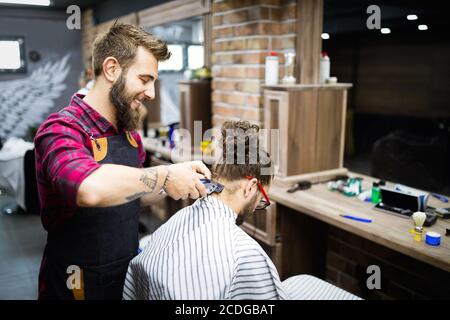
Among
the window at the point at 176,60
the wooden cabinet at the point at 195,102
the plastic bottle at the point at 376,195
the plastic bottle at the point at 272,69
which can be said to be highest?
the window at the point at 176,60

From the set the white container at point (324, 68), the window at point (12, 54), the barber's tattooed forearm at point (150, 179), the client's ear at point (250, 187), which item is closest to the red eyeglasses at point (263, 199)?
the client's ear at point (250, 187)

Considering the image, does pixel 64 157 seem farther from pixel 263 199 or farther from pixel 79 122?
pixel 263 199

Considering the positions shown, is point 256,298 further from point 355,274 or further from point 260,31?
point 260,31

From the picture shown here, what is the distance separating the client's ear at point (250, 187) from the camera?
1481mm

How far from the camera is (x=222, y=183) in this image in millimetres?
1494

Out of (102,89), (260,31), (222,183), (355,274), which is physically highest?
(260,31)

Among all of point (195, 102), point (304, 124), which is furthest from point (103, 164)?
point (195, 102)

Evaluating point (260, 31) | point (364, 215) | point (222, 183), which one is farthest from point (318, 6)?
point (222, 183)

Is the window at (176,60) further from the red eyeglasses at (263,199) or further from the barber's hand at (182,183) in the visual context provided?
Result: the barber's hand at (182,183)

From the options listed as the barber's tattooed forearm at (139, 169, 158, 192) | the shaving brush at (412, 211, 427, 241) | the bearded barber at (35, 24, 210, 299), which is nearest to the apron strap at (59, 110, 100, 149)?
the bearded barber at (35, 24, 210, 299)

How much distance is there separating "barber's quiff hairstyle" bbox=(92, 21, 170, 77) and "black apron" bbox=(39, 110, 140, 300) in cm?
25

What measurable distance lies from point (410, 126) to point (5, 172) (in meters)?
5.64

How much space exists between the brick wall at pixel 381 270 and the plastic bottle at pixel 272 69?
1.06 metres

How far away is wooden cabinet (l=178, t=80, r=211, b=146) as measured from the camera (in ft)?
10.8
